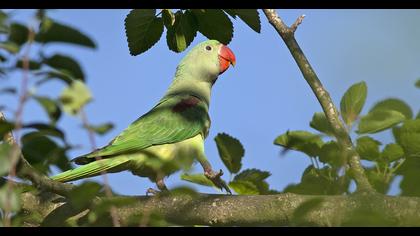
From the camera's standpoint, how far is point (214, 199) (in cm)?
262

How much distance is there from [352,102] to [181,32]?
3.25ft

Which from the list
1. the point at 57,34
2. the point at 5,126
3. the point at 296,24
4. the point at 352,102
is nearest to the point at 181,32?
the point at 296,24

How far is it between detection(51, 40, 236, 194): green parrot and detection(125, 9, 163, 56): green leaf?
0.50 meters

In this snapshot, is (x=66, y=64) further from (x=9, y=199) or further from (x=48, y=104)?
(x=9, y=199)

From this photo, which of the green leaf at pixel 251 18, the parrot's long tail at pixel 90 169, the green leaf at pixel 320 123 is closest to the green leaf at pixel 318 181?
the green leaf at pixel 320 123

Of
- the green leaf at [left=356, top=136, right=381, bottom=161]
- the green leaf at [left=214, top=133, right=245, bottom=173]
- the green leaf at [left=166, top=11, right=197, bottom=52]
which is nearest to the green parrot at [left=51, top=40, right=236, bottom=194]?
the green leaf at [left=214, top=133, right=245, bottom=173]

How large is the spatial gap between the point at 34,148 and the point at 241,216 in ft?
3.87

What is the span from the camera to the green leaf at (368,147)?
8.18ft

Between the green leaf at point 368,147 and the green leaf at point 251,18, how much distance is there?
716 mm

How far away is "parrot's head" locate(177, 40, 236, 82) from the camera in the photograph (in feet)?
17.3

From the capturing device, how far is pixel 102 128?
4.32 feet

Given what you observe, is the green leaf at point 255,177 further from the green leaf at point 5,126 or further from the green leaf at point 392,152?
the green leaf at point 5,126

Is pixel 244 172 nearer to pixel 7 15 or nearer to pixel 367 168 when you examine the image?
pixel 367 168
